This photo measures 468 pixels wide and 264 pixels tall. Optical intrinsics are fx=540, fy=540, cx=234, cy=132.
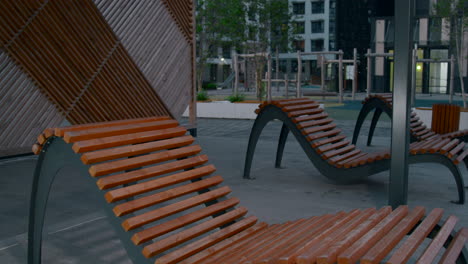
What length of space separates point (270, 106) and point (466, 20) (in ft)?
47.1

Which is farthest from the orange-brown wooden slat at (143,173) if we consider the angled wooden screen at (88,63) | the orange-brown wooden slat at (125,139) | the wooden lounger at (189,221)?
the angled wooden screen at (88,63)

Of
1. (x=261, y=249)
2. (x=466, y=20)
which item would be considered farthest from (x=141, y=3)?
(x=466, y=20)

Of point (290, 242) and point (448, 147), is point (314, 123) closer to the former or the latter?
point (448, 147)

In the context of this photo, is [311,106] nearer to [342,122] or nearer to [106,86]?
[106,86]

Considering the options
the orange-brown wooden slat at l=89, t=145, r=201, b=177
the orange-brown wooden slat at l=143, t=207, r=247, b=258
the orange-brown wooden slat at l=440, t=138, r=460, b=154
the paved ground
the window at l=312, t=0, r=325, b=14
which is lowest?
the paved ground

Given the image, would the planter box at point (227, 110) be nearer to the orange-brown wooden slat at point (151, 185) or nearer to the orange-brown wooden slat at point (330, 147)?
the orange-brown wooden slat at point (330, 147)

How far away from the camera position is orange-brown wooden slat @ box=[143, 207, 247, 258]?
3.17 m

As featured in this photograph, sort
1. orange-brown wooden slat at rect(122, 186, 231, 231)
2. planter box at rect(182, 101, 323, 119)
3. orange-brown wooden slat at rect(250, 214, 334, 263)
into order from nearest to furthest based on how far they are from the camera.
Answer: orange-brown wooden slat at rect(250, 214, 334, 263) < orange-brown wooden slat at rect(122, 186, 231, 231) < planter box at rect(182, 101, 323, 119)

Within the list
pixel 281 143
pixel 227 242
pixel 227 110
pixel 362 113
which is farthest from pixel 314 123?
pixel 227 110

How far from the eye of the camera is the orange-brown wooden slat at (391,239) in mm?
2652

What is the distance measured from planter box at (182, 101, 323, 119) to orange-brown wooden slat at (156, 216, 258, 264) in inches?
499

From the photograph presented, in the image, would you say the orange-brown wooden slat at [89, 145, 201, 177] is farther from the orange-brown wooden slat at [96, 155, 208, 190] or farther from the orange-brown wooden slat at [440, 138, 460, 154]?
the orange-brown wooden slat at [440, 138, 460, 154]

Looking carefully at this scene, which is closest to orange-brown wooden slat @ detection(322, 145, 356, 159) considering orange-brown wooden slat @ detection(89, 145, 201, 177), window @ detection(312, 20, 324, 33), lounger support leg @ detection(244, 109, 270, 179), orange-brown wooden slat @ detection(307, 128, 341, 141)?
orange-brown wooden slat @ detection(307, 128, 341, 141)

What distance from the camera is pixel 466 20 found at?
19.1 m
